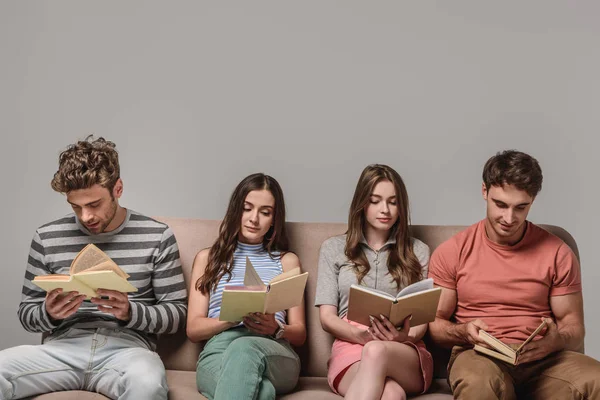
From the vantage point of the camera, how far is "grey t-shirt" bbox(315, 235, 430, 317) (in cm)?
342

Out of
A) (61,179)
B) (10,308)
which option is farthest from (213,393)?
(10,308)

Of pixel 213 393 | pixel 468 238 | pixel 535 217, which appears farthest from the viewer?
pixel 535 217

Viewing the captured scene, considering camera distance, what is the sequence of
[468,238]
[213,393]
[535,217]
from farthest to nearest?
[535,217], [468,238], [213,393]

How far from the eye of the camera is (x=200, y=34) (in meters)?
4.46

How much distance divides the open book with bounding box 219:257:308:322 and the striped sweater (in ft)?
1.18

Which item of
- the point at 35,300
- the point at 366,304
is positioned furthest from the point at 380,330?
the point at 35,300

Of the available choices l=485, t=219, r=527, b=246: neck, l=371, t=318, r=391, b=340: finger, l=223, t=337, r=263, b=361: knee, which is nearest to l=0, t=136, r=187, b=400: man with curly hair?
l=223, t=337, r=263, b=361: knee

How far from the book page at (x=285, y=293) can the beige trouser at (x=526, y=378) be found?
25.5 inches

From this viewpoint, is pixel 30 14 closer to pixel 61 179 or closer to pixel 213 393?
pixel 61 179

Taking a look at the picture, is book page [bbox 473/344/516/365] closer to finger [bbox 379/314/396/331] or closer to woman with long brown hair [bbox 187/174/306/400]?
finger [bbox 379/314/396/331]

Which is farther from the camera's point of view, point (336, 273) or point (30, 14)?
point (30, 14)

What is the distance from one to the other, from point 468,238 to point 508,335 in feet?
1.39

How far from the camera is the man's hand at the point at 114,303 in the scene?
9.80 ft

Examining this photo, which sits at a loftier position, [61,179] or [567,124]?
[567,124]
